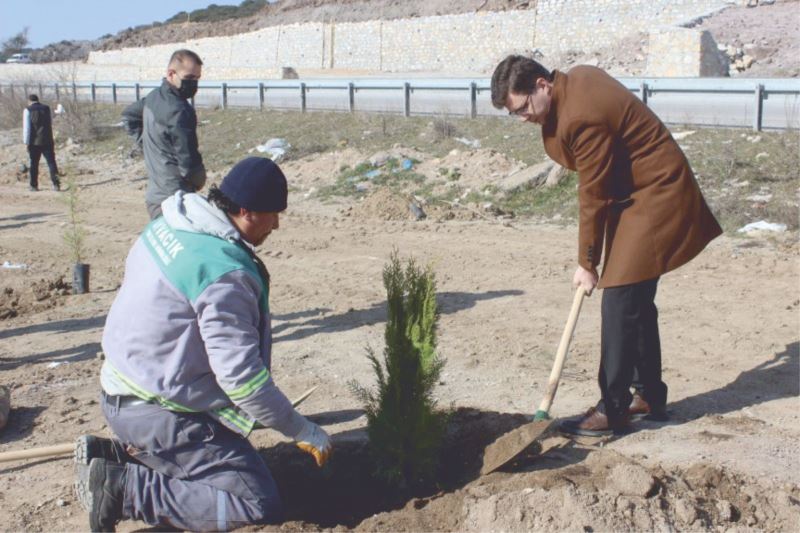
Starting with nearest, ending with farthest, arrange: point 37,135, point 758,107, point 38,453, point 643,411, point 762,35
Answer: point 38,453 < point 643,411 < point 758,107 < point 37,135 < point 762,35

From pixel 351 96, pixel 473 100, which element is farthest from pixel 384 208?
pixel 351 96

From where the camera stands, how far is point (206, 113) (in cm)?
2622

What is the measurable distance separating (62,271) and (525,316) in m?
5.82

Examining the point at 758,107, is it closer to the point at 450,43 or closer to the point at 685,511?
the point at 685,511

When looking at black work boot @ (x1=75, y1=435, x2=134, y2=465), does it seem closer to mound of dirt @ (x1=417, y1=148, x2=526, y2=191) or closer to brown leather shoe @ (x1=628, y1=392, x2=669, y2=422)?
brown leather shoe @ (x1=628, y1=392, x2=669, y2=422)

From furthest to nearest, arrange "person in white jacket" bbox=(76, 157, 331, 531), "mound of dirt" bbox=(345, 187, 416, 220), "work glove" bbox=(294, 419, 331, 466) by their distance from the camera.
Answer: "mound of dirt" bbox=(345, 187, 416, 220)
"work glove" bbox=(294, 419, 331, 466)
"person in white jacket" bbox=(76, 157, 331, 531)

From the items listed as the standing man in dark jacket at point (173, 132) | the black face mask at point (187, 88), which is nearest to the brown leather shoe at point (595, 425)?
the standing man in dark jacket at point (173, 132)

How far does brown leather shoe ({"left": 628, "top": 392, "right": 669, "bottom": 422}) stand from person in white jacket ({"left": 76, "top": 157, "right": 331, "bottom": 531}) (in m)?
2.04

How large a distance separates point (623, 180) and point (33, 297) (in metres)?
6.76

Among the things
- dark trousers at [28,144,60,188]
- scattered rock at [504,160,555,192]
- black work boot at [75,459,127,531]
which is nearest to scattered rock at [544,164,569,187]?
scattered rock at [504,160,555,192]

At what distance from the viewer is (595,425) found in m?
5.18

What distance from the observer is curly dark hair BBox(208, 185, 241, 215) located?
4070 mm

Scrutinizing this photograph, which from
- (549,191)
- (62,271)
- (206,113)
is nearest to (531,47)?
(206,113)

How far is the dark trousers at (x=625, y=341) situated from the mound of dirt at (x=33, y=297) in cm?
609
